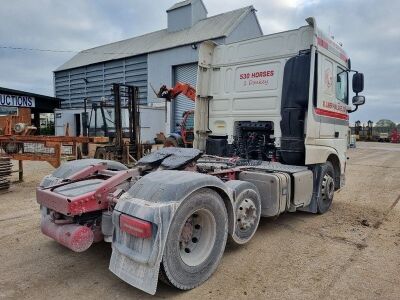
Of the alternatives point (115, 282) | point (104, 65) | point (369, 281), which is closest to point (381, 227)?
point (369, 281)

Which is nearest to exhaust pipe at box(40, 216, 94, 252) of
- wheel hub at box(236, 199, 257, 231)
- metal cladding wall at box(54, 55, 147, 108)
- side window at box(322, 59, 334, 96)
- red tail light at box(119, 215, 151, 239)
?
red tail light at box(119, 215, 151, 239)

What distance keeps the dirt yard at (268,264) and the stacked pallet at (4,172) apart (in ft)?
6.78

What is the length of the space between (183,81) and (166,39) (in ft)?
13.7

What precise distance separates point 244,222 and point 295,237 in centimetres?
107

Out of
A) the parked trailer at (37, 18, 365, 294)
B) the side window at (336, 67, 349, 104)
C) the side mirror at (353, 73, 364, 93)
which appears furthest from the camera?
the side mirror at (353, 73, 364, 93)

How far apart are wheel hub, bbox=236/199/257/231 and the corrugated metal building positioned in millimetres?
18215

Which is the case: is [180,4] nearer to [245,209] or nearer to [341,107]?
[341,107]

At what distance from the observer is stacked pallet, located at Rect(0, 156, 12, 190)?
7.81 m

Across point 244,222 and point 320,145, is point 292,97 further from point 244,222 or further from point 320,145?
point 244,222

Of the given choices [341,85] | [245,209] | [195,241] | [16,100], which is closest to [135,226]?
[195,241]

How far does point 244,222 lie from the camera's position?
4281 mm

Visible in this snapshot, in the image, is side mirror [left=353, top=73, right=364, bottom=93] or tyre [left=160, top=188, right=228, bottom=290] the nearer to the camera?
tyre [left=160, top=188, right=228, bottom=290]

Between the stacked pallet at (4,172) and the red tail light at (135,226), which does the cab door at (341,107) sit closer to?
the red tail light at (135,226)

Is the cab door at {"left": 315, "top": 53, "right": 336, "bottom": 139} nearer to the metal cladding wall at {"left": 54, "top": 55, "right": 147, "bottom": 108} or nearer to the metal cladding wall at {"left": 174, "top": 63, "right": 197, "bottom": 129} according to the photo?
the metal cladding wall at {"left": 174, "top": 63, "right": 197, "bottom": 129}
